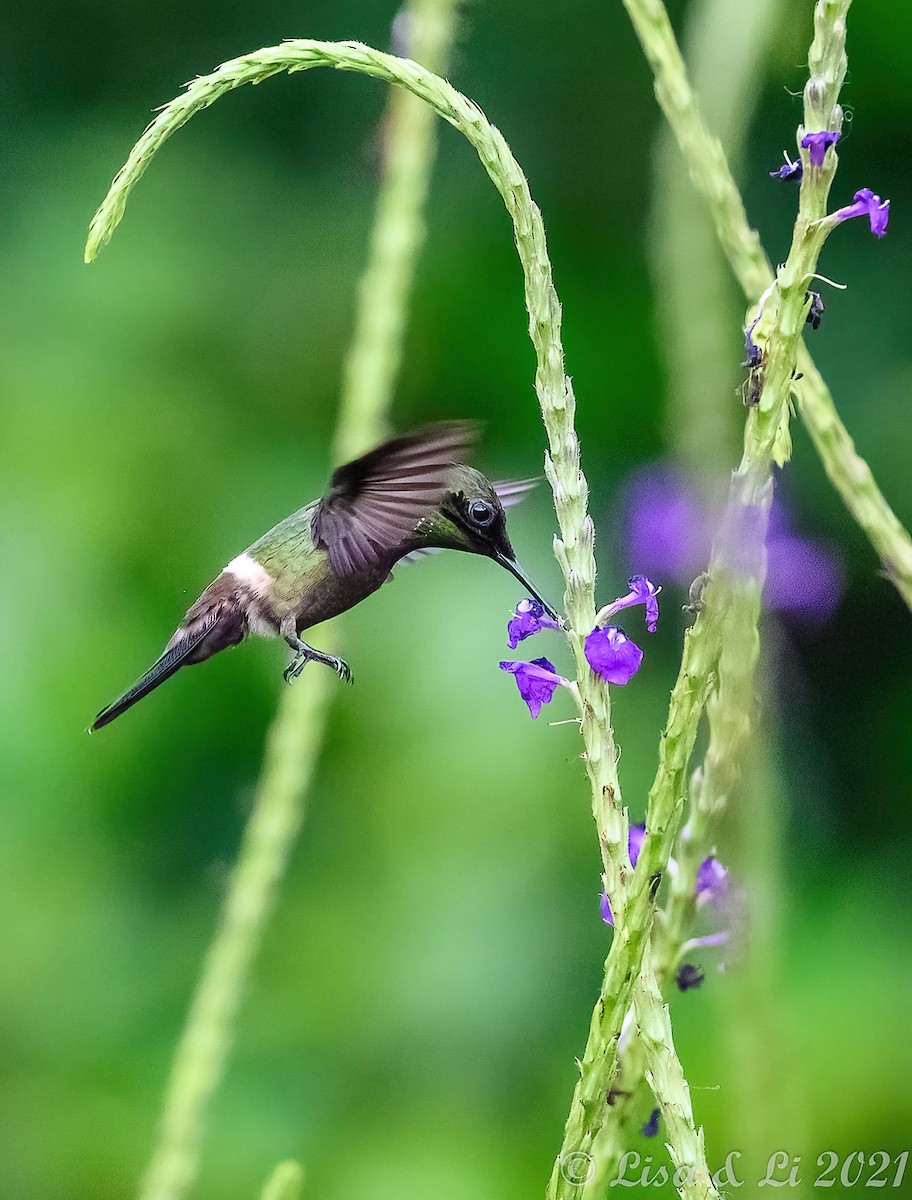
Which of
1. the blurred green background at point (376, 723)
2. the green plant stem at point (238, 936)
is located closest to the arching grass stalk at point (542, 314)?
the green plant stem at point (238, 936)

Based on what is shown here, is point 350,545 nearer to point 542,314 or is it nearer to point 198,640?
point 198,640

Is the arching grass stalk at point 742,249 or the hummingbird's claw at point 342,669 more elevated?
the arching grass stalk at point 742,249

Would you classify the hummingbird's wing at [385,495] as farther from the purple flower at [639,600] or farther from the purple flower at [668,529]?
the purple flower at [668,529]

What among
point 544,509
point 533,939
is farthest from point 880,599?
point 533,939

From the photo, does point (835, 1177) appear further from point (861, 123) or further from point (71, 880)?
point (861, 123)

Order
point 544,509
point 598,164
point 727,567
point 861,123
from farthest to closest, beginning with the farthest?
1. point 598,164
2. point 861,123
3. point 544,509
4. point 727,567

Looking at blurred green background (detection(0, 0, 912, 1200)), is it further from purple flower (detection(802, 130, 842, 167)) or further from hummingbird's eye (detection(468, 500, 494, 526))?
purple flower (detection(802, 130, 842, 167))

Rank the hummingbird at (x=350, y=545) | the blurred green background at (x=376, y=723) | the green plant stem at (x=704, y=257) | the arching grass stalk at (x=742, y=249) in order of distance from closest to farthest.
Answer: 1. the hummingbird at (x=350, y=545)
2. the arching grass stalk at (x=742, y=249)
3. the green plant stem at (x=704, y=257)
4. the blurred green background at (x=376, y=723)
